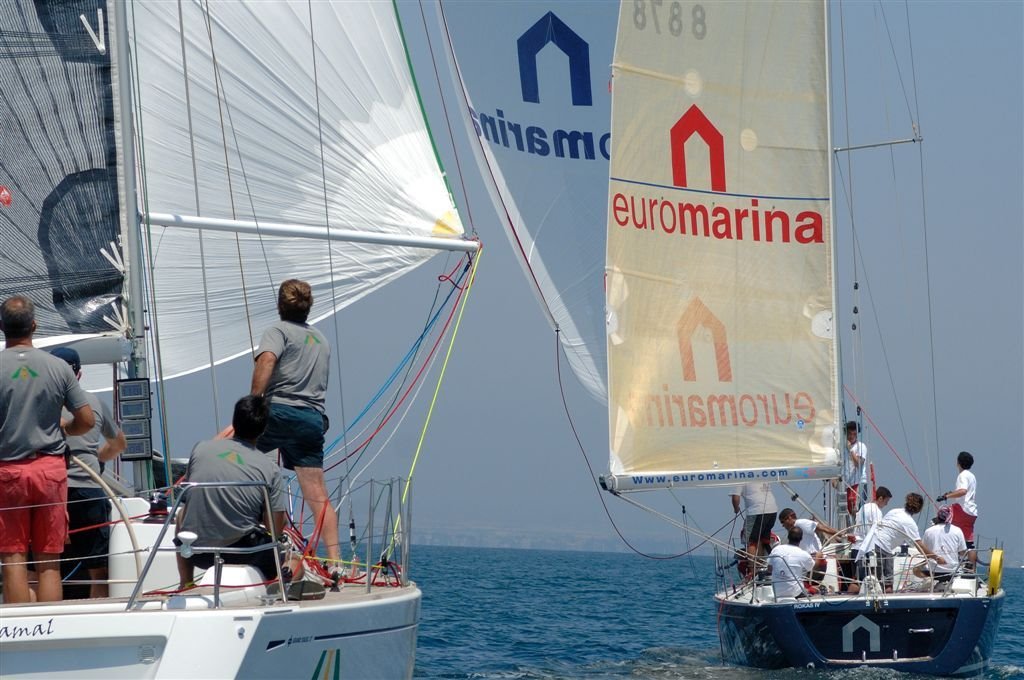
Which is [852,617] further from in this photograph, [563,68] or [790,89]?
[563,68]

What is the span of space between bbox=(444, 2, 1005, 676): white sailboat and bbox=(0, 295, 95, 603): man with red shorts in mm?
9217

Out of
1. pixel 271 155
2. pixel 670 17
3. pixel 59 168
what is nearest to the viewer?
pixel 59 168

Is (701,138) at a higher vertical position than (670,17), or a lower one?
lower

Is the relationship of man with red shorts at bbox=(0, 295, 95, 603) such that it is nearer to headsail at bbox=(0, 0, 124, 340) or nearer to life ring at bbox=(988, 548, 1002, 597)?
headsail at bbox=(0, 0, 124, 340)

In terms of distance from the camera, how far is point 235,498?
681cm

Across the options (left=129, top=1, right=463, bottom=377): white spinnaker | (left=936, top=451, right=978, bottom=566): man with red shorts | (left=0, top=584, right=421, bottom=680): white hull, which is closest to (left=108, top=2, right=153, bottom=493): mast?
(left=129, top=1, right=463, bottom=377): white spinnaker

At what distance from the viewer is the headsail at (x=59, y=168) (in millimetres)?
8875

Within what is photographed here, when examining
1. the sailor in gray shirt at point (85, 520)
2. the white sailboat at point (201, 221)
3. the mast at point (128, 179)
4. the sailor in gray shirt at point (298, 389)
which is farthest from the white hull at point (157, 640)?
the mast at point (128, 179)

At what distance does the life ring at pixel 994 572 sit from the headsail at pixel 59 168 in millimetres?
9920

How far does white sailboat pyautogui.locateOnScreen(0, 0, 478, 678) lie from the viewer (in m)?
6.15

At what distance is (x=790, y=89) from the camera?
632 inches

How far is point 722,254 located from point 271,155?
21.3ft

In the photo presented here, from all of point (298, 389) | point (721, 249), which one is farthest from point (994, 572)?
point (298, 389)

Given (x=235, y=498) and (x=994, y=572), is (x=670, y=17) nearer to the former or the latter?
(x=994, y=572)
